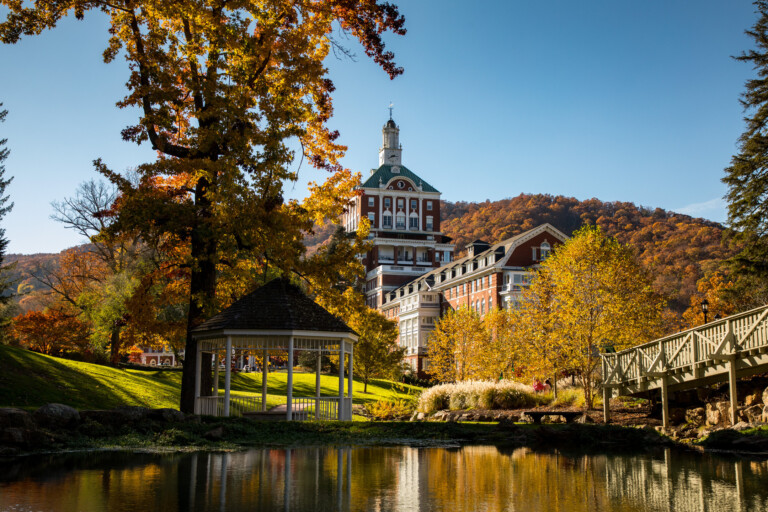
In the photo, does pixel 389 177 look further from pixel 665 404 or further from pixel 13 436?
pixel 13 436

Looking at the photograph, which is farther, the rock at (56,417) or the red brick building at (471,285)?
the red brick building at (471,285)

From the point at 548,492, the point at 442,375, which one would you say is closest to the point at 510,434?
the point at 548,492

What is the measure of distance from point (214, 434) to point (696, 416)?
616 inches

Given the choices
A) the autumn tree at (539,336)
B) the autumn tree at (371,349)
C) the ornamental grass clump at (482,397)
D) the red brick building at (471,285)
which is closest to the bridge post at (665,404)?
the autumn tree at (539,336)

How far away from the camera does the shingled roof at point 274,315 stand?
62.0 ft

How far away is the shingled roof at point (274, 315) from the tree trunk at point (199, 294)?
923mm

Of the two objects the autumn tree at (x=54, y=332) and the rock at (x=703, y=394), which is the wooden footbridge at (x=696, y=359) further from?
the autumn tree at (x=54, y=332)

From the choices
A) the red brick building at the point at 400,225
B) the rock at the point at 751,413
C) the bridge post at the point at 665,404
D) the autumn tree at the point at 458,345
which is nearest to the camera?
the rock at the point at 751,413

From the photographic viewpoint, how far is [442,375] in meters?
48.0

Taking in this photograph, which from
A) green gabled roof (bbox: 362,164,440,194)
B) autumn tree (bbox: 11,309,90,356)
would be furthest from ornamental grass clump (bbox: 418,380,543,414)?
green gabled roof (bbox: 362,164,440,194)

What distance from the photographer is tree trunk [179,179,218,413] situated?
20.0 metres

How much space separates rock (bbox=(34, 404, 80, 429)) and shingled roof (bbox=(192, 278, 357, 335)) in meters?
4.90

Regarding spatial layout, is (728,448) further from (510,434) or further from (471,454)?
(471,454)

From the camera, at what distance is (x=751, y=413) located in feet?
63.9
